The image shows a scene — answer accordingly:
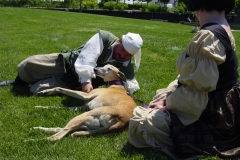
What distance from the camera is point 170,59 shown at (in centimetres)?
927

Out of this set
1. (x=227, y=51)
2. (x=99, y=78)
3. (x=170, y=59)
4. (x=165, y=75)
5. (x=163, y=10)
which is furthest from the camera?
(x=163, y=10)

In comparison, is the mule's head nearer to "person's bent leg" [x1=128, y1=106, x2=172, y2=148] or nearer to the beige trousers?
the beige trousers

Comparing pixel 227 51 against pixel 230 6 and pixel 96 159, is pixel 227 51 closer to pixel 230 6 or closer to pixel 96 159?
pixel 230 6

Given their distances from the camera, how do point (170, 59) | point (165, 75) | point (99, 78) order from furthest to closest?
point (170, 59) < point (165, 75) < point (99, 78)

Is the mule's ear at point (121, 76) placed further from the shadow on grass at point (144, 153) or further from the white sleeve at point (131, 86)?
the shadow on grass at point (144, 153)

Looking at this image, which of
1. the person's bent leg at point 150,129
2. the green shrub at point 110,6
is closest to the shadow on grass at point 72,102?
the person's bent leg at point 150,129

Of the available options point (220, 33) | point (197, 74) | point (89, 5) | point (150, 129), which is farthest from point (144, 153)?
point (89, 5)

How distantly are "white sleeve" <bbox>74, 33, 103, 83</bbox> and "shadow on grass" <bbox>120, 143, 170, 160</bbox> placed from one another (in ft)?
5.83

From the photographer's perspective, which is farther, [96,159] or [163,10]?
[163,10]

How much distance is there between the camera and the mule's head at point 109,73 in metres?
5.64

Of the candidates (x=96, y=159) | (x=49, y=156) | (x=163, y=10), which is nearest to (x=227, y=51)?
(x=96, y=159)

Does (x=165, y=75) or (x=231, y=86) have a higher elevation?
(x=231, y=86)

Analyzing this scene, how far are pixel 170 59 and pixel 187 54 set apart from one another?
5754mm

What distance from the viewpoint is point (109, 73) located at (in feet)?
18.8
